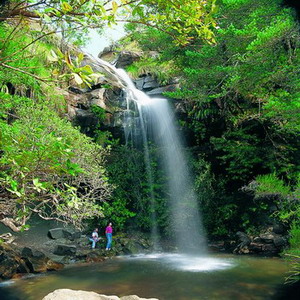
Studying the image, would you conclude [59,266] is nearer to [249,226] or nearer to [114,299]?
[114,299]

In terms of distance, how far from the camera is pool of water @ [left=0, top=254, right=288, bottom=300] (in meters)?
7.30

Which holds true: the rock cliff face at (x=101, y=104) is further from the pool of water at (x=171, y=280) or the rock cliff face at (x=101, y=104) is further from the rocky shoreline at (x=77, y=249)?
the pool of water at (x=171, y=280)

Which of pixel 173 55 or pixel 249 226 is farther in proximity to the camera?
pixel 173 55

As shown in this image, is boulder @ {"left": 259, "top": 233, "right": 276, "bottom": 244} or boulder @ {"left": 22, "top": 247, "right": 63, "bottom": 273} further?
boulder @ {"left": 259, "top": 233, "right": 276, "bottom": 244}

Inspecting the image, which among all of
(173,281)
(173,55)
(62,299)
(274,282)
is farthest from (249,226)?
(62,299)

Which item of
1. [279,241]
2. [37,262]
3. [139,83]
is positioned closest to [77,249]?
[37,262]

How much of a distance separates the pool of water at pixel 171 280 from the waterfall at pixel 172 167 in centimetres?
346

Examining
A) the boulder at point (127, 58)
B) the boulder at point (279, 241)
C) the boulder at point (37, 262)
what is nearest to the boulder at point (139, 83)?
the boulder at point (127, 58)

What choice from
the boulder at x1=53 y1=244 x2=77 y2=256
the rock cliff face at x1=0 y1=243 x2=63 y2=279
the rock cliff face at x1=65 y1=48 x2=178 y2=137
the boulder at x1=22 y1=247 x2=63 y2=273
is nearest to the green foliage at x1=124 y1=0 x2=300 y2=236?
the rock cliff face at x1=65 y1=48 x2=178 y2=137

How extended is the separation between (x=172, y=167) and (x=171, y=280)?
342 inches

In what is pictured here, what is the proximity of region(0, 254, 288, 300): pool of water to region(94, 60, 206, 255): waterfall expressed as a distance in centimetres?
346

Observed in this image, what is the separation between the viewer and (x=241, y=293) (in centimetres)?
720

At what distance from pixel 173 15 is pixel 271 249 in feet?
39.8

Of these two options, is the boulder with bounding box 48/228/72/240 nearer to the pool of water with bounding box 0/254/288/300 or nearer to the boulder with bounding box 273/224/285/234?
the pool of water with bounding box 0/254/288/300
